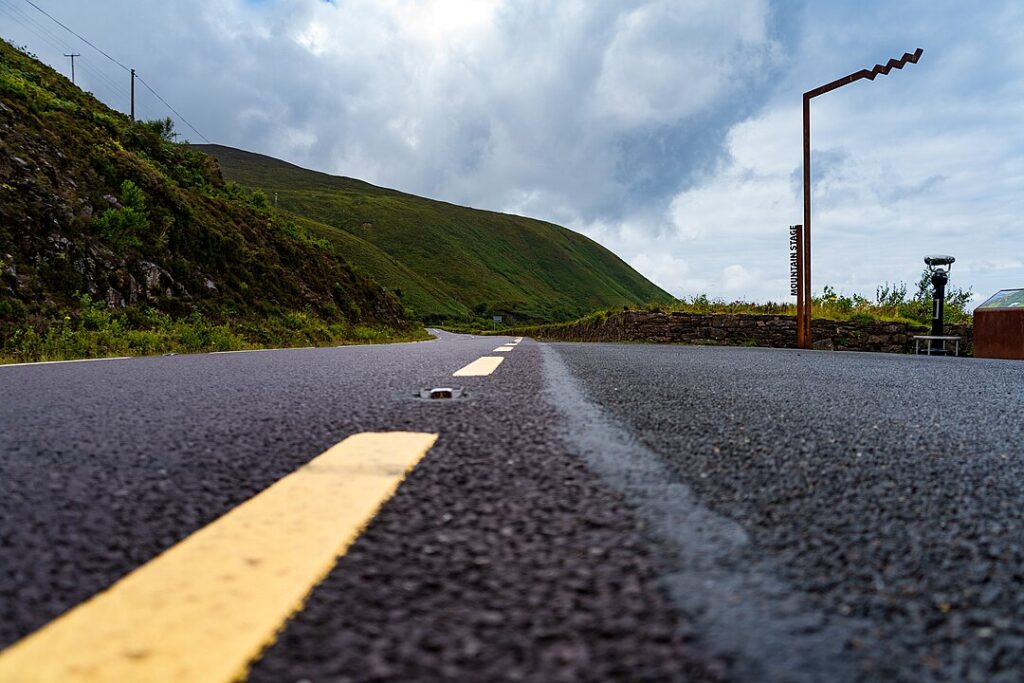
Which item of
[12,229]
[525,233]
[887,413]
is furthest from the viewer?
[525,233]

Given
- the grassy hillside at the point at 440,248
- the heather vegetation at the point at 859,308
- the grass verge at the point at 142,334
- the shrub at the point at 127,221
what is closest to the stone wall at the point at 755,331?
the heather vegetation at the point at 859,308

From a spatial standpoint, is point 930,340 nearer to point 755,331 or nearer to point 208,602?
point 755,331

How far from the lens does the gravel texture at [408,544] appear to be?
0.67 m

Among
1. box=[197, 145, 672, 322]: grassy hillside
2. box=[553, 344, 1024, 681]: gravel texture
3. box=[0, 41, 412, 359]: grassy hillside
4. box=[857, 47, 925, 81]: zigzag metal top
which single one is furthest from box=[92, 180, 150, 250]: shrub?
box=[197, 145, 672, 322]: grassy hillside

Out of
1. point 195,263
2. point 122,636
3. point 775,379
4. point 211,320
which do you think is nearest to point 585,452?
point 122,636

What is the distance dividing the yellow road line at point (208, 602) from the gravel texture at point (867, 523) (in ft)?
1.63

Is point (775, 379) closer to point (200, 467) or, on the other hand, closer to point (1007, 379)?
point (1007, 379)

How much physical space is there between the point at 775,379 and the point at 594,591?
392 centimetres

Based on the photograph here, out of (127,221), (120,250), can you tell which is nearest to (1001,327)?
(120,250)

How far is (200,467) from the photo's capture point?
150 cm

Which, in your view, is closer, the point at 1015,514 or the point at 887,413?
the point at 1015,514

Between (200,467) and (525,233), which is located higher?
(525,233)

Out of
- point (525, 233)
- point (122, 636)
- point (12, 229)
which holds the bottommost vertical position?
point (122, 636)

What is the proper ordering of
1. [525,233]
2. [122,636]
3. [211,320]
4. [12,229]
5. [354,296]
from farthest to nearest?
[525,233]
[354,296]
[211,320]
[12,229]
[122,636]
